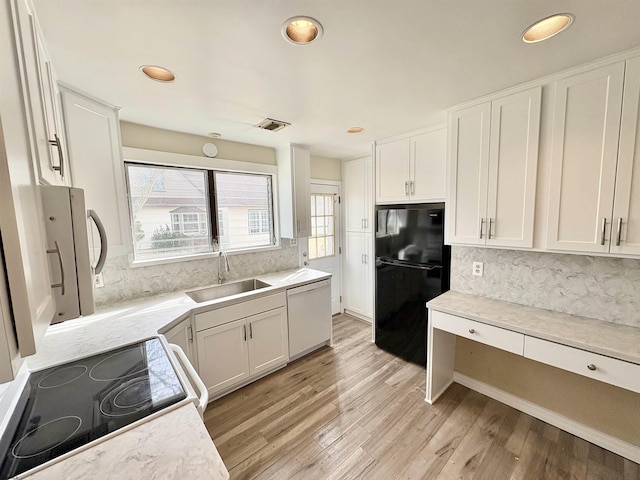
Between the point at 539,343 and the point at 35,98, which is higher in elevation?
the point at 35,98

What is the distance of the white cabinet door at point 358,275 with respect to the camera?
3676 mm

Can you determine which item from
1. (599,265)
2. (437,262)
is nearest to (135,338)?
(437,262)

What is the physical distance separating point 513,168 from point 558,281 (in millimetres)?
871

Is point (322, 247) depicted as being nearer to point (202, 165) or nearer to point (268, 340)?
point (268, 340)

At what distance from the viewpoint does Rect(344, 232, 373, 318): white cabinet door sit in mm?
3676

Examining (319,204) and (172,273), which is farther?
(319,204)

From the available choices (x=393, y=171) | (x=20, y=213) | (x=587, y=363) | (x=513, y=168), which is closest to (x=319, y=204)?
(x=393, y=171)

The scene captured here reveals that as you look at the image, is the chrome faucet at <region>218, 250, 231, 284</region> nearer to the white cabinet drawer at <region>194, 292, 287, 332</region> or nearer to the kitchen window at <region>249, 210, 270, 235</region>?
the kitchen window at <region>249, 210, 270, 235</region>

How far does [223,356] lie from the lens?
2.22m

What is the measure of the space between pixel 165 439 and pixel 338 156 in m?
3.45

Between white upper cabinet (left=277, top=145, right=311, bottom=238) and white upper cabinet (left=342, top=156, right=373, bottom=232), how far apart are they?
2.85ft

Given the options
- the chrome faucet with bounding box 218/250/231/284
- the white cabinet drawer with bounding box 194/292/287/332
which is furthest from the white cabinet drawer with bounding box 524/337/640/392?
the chrome faucet with bounding box 218/250/231/284

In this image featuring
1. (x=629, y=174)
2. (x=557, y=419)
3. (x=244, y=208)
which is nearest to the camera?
(x=629, y=174)

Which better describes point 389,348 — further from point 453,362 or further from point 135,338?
point 135,338
